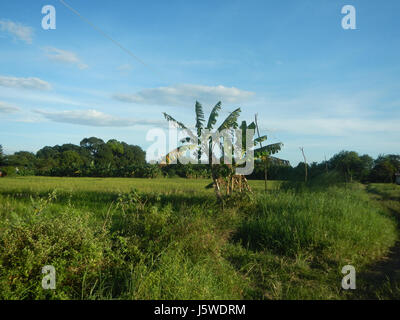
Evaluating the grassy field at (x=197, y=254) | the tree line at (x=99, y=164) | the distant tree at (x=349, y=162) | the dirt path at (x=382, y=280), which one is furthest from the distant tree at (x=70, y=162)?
the dirt path at (x=382, y=280)

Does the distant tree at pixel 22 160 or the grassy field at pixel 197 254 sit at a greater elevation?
the distant tree at pixel 22 160

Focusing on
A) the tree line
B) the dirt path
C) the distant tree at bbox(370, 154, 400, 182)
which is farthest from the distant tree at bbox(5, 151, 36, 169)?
the dirt path

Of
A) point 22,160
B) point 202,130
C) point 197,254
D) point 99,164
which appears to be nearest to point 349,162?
point 202,130

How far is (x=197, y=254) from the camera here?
14.6 ft

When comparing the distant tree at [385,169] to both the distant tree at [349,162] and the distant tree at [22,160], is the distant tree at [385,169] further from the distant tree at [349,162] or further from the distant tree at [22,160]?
the distant tree at [22,160]

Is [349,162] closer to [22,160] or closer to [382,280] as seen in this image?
[382,280]

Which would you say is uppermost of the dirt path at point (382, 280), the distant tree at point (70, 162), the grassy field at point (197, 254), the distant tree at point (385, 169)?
the distant tree at point (70, 162)

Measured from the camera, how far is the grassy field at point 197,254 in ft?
10.5

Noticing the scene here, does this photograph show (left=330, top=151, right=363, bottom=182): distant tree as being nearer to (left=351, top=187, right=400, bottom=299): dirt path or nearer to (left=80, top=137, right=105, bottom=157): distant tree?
(left=351, top=187, right=400, bottom=299): dirt path

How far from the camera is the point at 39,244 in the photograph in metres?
3.39

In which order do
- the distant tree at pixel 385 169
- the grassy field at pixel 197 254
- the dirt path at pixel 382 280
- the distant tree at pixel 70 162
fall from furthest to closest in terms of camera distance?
the distant tree at pixel 70 162 → the distant tree at pixel 385 169 → the dirt path at pixel 382 280 → the grassy field at pixel 197 254

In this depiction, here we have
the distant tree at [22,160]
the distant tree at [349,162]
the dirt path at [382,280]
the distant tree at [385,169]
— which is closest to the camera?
the dirt path at [382,280]
